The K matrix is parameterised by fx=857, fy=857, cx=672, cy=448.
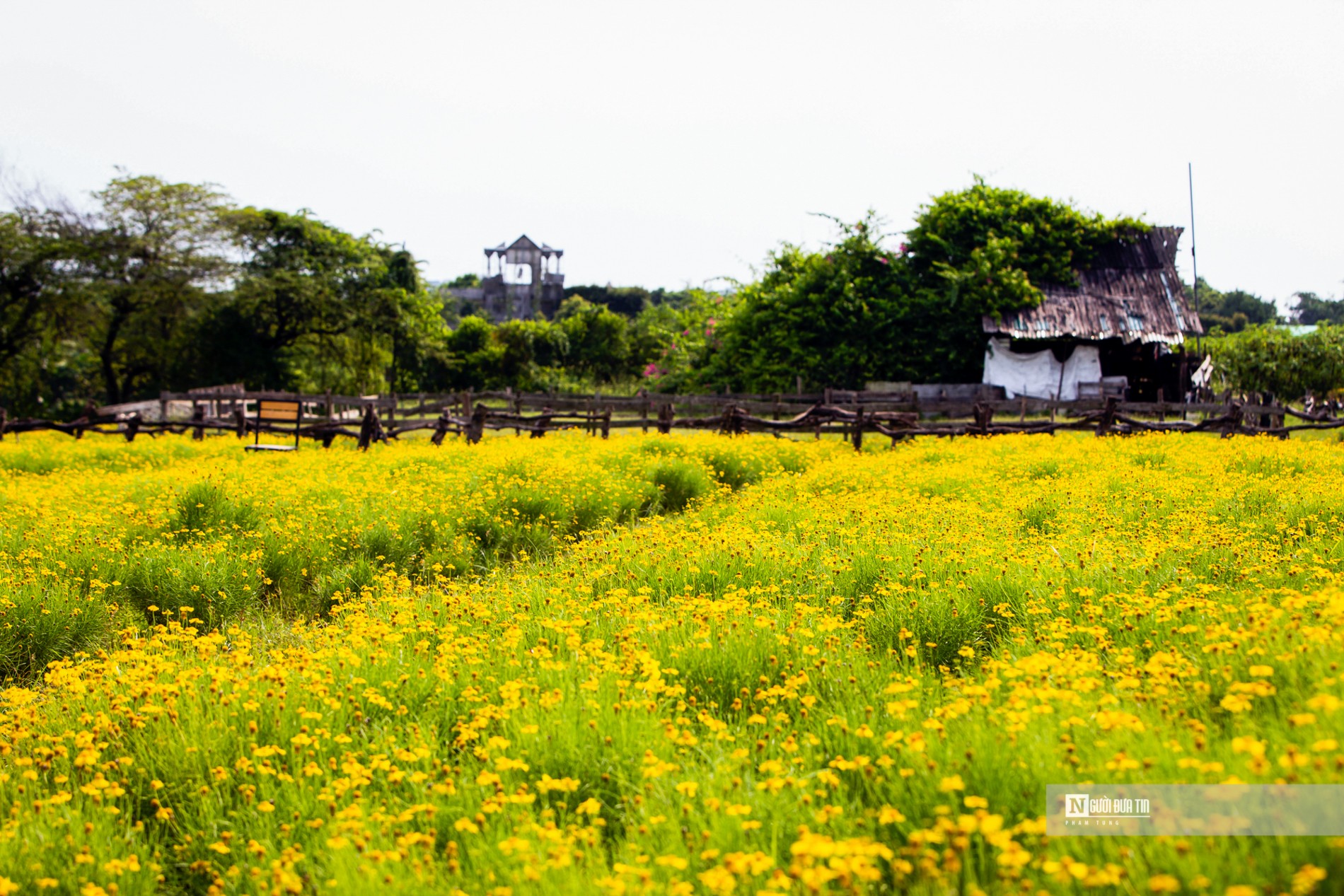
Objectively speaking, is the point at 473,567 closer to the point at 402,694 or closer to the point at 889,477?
the point at 402,694

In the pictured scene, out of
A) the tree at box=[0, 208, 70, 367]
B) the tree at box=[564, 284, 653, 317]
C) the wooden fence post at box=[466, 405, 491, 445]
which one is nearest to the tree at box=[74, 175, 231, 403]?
the tree at box=[0, 208, 70, 367]

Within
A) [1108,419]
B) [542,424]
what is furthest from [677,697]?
[1108,419]

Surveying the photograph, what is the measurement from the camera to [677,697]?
3.92m

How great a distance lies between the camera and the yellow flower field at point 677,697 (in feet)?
8.36

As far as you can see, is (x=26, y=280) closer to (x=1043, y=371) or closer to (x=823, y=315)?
(x=823, y=315)

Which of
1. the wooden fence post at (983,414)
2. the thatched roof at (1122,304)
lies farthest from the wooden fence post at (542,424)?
the thatched roof at (1122,304)

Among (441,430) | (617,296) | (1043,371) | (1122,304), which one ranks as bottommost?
(441,430)

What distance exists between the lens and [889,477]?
9977 millimetres

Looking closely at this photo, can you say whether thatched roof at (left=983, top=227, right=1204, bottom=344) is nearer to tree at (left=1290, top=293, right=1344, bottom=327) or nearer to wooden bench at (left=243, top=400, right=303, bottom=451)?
wooden bench at (left=243, top=400, right=303, bottom=451)

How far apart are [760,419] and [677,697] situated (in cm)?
1325

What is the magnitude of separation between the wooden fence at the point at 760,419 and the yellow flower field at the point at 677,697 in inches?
317

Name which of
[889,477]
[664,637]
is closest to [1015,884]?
[664,637]

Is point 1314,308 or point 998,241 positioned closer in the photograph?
point 998,241

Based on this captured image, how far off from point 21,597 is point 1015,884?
6163 millimetres
